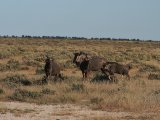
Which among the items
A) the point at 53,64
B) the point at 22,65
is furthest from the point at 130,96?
the point at 22,65

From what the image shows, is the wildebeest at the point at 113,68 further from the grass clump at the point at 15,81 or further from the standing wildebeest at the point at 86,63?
the grass clump at the point at 15,81

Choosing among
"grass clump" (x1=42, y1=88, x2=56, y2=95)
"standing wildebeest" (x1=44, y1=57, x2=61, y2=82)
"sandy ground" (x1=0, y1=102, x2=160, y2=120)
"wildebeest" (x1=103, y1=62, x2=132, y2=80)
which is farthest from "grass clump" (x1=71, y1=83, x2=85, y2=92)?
"wildebeest" (x1=103, y1=62, x2=132, y2=80)

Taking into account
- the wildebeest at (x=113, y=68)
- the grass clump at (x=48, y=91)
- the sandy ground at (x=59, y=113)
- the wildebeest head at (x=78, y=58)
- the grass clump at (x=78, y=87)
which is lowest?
the sandy ground at (x=59, y=113)

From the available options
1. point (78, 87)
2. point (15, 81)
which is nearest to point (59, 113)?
point (78, 87)

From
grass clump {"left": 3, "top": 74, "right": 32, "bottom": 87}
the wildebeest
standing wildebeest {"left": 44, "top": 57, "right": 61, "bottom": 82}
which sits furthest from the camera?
the wildebeest

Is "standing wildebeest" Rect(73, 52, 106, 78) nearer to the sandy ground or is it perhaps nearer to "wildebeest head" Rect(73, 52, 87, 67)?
"wildebeest head" Rect(73, 52, 87, 67)

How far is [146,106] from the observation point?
15.7 meters

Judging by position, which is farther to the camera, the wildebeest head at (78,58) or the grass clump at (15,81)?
the wildebeest head at (78,58)

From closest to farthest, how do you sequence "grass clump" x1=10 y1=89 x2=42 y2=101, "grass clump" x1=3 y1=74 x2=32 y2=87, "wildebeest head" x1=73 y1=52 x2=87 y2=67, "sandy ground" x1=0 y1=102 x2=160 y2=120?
"sandy ground" x1=0 y1=102 x2=160 y2=120 → "grass clump" x1=10 y1=89 x2=42 y2=101 → "grass clump" x1=3 y1=74 x2=32 y2=87 → "wildebeest head" x1=73 y1=52 x2=87 y2=67

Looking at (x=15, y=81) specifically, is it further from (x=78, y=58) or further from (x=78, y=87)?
(x=78, y=87)

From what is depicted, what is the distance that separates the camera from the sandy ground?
14.0 metres

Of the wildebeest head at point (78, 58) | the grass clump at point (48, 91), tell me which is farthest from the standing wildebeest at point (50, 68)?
the grass clump at point (48, 91)

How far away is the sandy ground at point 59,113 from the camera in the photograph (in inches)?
552

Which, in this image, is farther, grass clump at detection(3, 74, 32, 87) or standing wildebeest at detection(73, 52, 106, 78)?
standing wildebeest at detection(73, 52, 106, 78)
